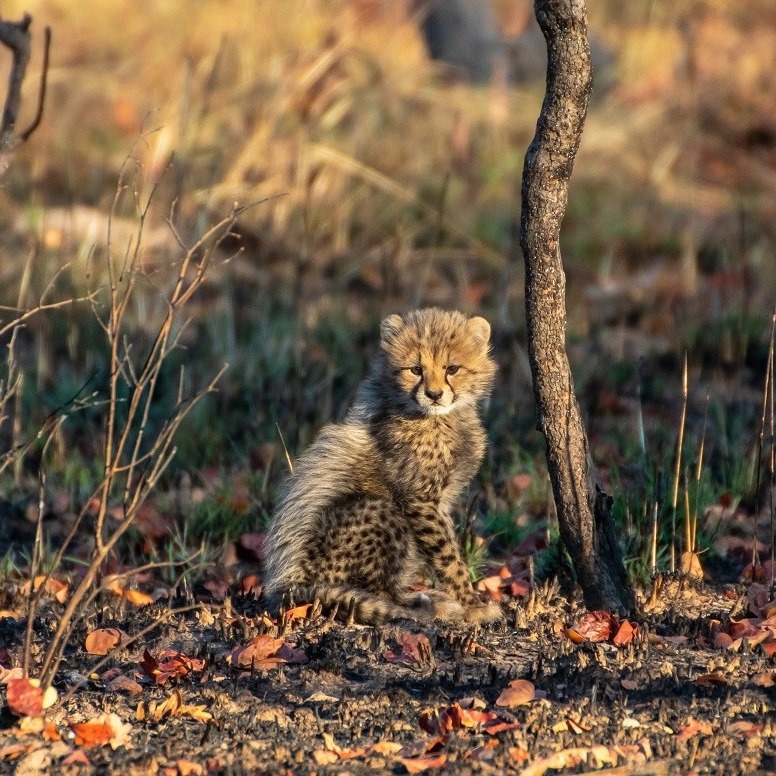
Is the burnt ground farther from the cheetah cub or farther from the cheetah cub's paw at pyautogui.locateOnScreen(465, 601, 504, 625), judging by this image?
the cheetah cub

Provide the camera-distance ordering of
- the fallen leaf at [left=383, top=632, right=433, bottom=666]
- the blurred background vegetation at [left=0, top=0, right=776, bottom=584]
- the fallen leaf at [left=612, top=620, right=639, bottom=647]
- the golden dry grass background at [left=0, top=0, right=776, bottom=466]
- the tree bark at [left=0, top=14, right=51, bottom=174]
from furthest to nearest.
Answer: the golden dry grass background at [left=0, top=0, right=776, bottom=466] < the blurred background vegetation at [left=0, top=0, right=776, bottom=584] < the tree bark at [left=0, top=14, right=51, bottom=174] < the fallen leaf at [left=612, top=620, right=639, bottom=647] < the fallen leaf at [left=383, top=632, right=433, bottom=666]

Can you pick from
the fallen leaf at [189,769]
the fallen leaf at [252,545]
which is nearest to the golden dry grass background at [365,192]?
the fallen leaf at [252,545]

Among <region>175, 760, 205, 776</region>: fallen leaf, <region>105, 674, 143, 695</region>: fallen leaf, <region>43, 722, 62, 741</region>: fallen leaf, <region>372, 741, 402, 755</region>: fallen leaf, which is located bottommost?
<region>105, 674, 143, 695</region>: fallen leaf

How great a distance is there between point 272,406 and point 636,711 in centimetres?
347

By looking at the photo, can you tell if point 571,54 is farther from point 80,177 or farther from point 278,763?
point 80,177

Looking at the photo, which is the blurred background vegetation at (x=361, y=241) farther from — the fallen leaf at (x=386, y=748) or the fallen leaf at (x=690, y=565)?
the fallen leaf at (x=386, y=748)

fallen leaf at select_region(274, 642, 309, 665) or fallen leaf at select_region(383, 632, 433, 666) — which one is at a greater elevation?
fallen leaf at select_region(383, 632, 433, 666)

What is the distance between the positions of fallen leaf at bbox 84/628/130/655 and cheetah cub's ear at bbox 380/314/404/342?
165 cm

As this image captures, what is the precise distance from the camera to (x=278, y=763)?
351 centimetres

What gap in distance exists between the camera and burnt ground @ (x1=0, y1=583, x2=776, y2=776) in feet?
11.5

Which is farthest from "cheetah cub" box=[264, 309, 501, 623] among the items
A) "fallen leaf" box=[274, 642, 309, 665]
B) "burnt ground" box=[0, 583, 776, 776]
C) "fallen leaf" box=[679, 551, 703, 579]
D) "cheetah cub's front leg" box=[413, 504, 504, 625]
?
"fallen leaf" box=[679, 551, 703, 579]

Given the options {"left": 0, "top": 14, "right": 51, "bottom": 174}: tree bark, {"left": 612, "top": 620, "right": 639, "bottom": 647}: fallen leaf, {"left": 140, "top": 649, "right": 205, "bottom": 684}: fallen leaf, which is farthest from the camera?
{"left": 0, "top": 14, "right": 51, "bottom": 174}: tree bark

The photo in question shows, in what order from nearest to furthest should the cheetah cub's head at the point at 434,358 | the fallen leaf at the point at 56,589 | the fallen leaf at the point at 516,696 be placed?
the fallen leaf at the point at 516,696, the fallen leaf at the point at 56,589, the cheetah cub's head at the point at 434,358

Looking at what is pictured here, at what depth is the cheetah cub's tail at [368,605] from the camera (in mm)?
4570
